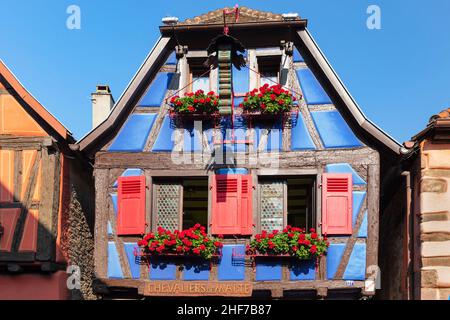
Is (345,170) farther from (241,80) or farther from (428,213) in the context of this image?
(241,80)

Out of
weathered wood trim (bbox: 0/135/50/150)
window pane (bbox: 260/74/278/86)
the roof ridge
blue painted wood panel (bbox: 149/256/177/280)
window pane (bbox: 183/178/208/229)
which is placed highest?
the roof ridge

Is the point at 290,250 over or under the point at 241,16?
under

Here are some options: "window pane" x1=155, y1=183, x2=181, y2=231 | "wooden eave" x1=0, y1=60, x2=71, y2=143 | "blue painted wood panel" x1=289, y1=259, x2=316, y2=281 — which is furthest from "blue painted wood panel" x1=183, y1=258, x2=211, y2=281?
"wooden eave" x1=0, y1=60, x2=71, y2=143

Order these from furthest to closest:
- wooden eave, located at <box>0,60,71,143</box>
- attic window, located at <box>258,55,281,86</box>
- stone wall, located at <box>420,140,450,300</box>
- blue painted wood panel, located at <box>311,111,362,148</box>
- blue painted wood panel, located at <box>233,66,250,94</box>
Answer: attic window, located at <box>258,55,281,86</box>
blue painted wood panel, located at <box>233,66,250,94</box>
wooden eave, located at <box>0,60,71,143</box>
blue painted wood panel, located at <box>311,111,362,148</box>
stone wall, located at <box>420,140,450,300</box>

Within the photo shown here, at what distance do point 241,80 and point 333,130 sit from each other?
1738 mm

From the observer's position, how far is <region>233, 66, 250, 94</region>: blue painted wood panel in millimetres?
10258

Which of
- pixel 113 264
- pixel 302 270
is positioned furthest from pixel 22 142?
pixel 302 270

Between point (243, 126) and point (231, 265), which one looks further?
point (243, 126)

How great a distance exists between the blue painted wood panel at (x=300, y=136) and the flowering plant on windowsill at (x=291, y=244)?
4.42ft

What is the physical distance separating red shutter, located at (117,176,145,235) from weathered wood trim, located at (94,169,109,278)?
0.26 meters

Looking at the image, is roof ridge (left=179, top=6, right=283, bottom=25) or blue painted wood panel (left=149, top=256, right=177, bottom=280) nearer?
blue painted wood panel (left=149, top=256, right=177, bottom=280)

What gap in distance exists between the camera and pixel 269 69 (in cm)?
1064

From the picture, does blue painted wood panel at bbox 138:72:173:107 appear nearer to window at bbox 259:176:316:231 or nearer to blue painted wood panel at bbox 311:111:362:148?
window at bbox 259:176:316:231

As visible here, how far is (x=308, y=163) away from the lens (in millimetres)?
9852
